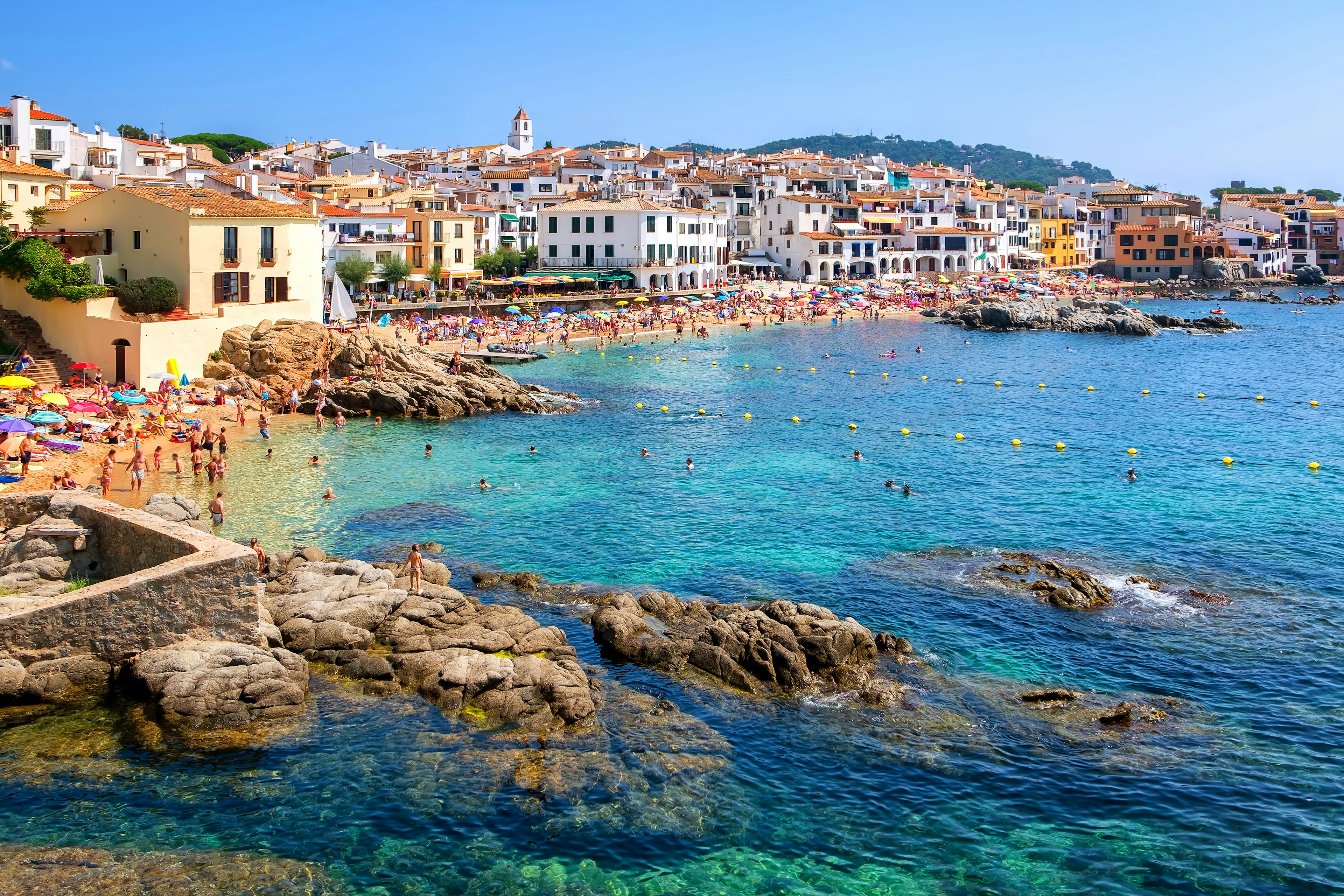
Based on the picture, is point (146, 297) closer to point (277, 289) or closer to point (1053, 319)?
point (277, 289)

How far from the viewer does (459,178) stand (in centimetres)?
12181

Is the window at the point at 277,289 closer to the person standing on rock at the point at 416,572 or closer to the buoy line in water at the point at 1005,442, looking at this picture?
the buoy line in water at the point at 1005,442

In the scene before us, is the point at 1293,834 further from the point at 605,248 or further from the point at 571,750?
the point at 605,248

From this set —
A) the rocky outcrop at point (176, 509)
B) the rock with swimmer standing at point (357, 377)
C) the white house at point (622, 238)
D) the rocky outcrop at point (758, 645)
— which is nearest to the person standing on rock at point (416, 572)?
the rocky outcrop at point (758, 645)

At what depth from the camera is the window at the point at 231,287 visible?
2144 inches

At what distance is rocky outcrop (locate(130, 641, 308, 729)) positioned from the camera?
20.4 m

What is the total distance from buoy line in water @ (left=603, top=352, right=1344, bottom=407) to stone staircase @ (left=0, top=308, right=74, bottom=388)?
34.7 meters

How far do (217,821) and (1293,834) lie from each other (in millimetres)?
16641

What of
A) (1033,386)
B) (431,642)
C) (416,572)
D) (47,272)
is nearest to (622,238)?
(1033,386)

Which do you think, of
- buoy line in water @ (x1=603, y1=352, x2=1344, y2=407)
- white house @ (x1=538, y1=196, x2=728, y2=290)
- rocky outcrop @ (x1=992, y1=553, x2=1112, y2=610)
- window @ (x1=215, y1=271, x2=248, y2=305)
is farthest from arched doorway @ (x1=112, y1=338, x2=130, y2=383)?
white house @ (x1=538, y1=196, x2=728, y2=290)

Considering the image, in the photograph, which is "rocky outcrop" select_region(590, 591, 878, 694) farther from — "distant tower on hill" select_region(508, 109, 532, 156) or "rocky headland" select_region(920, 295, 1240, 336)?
"distant tower on hill" select_region(508, 109, 532, 156)

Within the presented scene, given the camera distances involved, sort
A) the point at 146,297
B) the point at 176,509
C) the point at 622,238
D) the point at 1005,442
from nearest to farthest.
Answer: the point at 176,509, the point at 1005,442, the point at 146,297, the point at 622,238

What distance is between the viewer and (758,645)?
76.8 feet

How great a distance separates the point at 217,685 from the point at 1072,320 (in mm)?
94777
